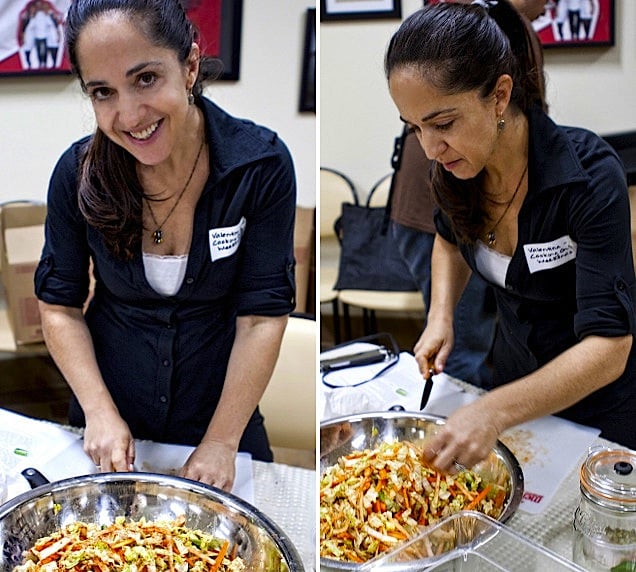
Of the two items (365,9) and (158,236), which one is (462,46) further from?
(158,236)

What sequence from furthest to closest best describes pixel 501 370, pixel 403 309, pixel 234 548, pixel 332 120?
1. pixel 403 309
2. pixel 332 120
3. pixel 501 370
4. pixel 234 548

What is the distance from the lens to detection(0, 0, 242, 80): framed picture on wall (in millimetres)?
1455

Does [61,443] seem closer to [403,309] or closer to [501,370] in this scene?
[501,370]

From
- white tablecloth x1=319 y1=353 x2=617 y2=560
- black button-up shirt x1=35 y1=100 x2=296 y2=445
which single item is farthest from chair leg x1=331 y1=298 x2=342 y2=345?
black button-up shirt x1=35 y1=100 x2=296 y2=445

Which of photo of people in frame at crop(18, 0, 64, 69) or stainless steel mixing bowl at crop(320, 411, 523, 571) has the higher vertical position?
photo of people in frame at crop(18, 0, 64, 69)

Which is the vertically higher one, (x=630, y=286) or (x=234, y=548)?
(x=630, y=286)

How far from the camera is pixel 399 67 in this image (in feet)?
2.91

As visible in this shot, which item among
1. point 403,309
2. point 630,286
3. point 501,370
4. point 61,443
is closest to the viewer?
point 630,286

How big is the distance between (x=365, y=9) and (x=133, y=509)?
83 centimetres

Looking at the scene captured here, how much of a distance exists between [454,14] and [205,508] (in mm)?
665

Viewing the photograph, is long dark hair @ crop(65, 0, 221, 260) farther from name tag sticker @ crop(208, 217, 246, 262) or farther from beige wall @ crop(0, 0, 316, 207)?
beige wall @ crop(0, 0, 316, 207)

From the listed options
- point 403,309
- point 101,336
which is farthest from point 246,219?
point 403,309

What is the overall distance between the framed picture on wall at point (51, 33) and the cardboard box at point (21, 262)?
0.94 ft

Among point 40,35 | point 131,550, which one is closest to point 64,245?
point 131,550
